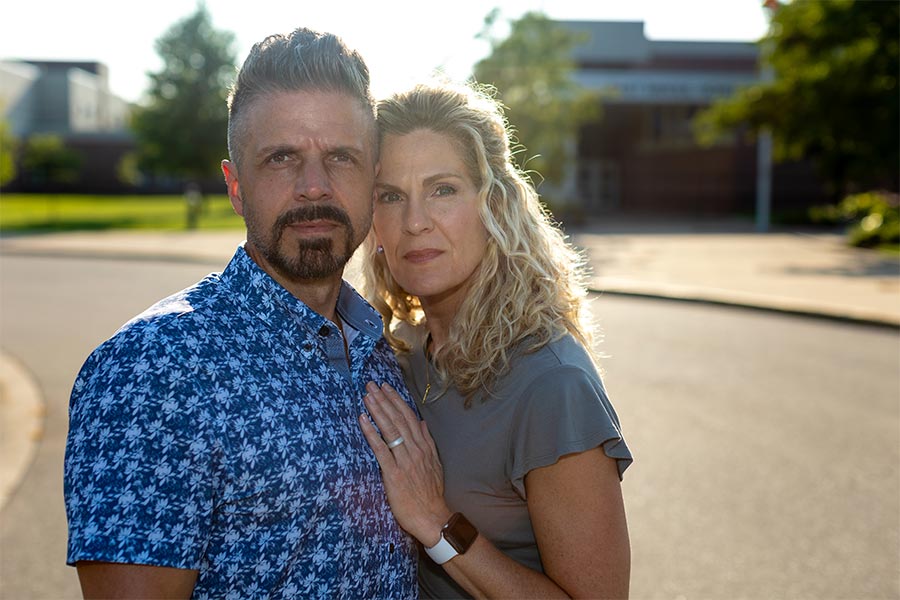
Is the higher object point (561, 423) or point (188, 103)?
point (188, 103)

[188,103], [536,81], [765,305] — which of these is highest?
[188,103]

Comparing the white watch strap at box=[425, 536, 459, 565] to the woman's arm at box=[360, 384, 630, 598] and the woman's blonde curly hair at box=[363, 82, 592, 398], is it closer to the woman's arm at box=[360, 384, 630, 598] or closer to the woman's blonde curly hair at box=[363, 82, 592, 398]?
the woman's arm at box=[360, 384, 630, 598]

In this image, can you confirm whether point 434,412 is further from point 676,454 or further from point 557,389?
point 676,454

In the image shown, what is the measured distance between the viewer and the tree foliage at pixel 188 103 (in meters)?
51.5

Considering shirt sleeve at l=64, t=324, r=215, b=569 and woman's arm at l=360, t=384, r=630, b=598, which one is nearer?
shirt sleeve at l=64, t=324, r=215, b=569

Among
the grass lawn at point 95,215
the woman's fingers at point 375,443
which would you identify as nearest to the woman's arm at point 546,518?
the woman's fingers at point 375,443

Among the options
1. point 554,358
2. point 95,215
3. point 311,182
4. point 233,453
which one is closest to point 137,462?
point 233,453

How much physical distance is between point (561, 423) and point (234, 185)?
3.16 ft

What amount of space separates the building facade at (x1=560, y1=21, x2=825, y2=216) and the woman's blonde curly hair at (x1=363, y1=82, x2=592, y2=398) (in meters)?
33.4

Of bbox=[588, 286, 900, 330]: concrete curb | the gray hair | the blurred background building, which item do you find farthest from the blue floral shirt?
the blurred background building

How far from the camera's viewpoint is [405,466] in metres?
2.25

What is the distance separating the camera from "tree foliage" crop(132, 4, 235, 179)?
5150 cm

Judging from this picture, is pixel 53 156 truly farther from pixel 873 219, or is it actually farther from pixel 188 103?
pixel 873 219

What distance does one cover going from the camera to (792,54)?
2816 centimetres
